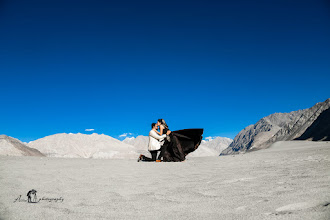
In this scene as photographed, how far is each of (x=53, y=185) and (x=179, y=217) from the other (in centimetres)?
338

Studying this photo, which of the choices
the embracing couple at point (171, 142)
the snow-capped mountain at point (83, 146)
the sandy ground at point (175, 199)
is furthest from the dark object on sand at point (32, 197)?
the snow-capped mountain at point (83, 146)

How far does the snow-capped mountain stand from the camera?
145m

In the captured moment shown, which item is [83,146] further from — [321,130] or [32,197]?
[32,197]

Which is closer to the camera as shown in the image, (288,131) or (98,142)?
(288,131)

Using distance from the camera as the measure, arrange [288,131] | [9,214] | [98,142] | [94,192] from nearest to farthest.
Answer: [9,214] → [94,192] → [288,131] → [98,142]

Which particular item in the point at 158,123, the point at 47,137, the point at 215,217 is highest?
the point at 47,137

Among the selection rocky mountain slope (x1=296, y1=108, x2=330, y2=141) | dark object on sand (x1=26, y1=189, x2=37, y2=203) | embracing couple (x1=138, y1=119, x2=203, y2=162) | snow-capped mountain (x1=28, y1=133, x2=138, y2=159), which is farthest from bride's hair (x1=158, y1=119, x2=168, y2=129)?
snow-capped mountain (x1=28, y1=133, x2=138, y2=159)

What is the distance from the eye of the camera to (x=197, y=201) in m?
3.72

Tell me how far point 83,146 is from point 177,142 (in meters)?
171

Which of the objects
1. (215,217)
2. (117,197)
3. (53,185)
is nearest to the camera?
(215,217)

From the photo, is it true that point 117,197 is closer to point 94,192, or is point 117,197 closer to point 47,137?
point 94,192

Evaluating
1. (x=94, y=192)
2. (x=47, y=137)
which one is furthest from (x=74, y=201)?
(x=47, y=137)

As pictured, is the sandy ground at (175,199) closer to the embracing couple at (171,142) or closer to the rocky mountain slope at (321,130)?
the embracing couple at (171,142)

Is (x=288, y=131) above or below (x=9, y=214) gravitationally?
above
